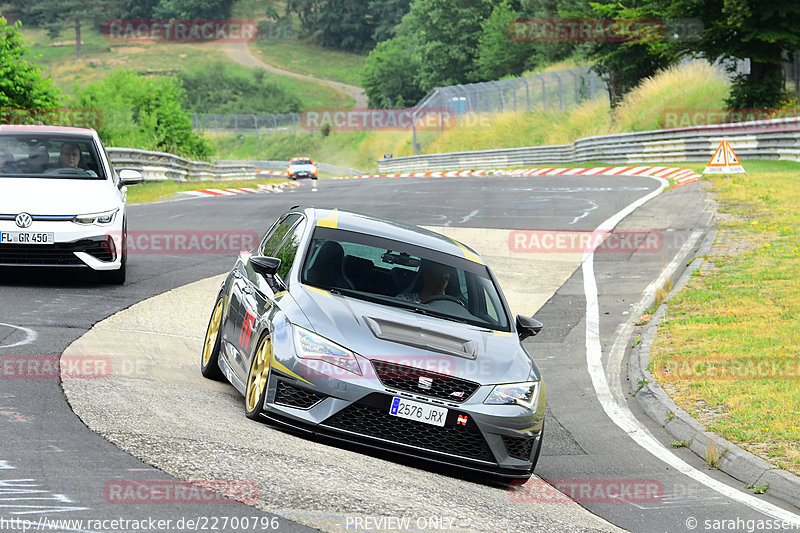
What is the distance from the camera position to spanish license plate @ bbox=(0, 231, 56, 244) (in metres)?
11.8

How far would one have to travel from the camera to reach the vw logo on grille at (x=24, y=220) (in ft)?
38.7

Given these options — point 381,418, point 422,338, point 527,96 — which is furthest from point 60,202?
point 527,96

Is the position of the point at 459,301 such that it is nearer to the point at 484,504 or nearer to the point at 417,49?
the point at 484,504

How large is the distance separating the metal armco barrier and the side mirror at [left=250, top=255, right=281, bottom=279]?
19773 mm

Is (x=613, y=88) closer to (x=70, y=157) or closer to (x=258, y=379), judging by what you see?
(x=70, y=157)

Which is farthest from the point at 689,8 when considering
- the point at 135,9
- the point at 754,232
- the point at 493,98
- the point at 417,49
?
the point at 135,9

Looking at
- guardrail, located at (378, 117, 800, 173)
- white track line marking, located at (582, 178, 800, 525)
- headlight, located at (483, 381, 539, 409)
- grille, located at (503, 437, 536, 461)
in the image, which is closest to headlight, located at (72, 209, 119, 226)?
white track line marking, located at (582, 178, 800, 525)

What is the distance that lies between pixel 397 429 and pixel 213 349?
2.55 m

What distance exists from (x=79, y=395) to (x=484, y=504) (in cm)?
287

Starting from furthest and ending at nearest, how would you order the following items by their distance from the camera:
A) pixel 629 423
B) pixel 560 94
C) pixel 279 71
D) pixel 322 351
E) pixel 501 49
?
pixel 279 71 < pixel 501 49 < pixel 560 94 < pixel 629 423 < pixel 322 351

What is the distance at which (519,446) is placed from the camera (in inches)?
279

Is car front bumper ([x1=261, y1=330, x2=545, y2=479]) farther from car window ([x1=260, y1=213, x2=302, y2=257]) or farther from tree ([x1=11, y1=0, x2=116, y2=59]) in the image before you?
tree ([x1=11, y1=0, x2=116, y2=59])

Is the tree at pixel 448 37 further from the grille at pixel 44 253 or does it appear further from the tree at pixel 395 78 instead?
the grille at pixel 44 253

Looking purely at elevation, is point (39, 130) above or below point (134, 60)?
below
